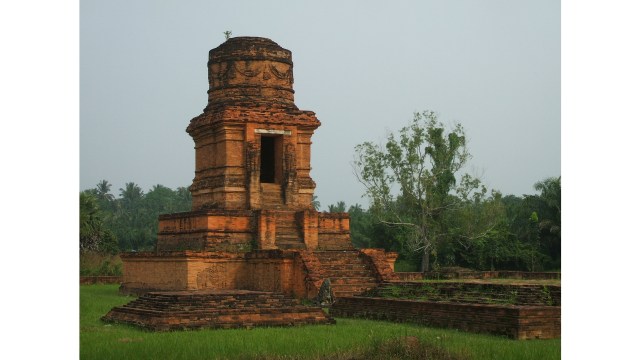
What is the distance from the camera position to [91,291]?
22.0 metres

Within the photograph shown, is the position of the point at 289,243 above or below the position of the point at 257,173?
below

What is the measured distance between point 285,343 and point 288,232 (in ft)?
30.8

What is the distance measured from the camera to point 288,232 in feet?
66.4

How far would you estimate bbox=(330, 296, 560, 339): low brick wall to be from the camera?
12.1 meters

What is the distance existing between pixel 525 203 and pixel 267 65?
1661 cm

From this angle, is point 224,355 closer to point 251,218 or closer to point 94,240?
point 251,218

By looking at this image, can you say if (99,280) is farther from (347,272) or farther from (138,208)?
(138,208)

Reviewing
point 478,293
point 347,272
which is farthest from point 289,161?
point 478,293

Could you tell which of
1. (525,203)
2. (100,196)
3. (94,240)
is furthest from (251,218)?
(100,196)

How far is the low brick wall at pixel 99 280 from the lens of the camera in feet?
83.0

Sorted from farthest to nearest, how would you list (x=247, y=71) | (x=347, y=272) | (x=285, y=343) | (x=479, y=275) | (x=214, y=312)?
(x=479, y=275), (x=247, y=71), (x=347, y=272), (x=214, y=312), (x=285, y=343)

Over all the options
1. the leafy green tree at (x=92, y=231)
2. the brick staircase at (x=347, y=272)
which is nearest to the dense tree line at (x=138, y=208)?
the leafy green tree at (x=92, y=231)

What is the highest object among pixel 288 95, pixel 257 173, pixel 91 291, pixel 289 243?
pixel 288 95

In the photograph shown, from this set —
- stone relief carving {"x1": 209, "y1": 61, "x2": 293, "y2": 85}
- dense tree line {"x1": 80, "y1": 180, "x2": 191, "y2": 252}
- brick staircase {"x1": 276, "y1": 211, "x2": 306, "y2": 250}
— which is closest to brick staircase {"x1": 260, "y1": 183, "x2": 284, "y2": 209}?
brick staircase {"x1": 276, "y1": 211, "x2": 306, "y2": 250}
